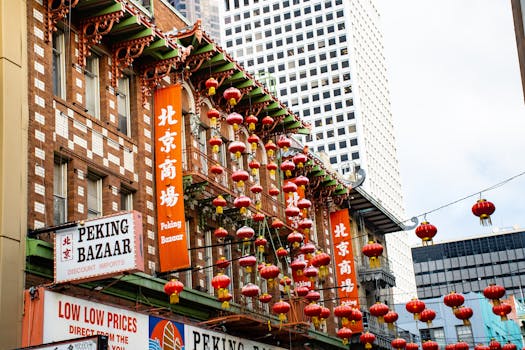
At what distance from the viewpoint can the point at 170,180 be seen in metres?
27.5

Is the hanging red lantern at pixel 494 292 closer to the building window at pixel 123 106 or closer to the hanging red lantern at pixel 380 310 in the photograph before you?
the hanging red lantern at pixel 380 310

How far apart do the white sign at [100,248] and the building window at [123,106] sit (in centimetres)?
691

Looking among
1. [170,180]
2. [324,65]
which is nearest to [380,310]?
[170,180]

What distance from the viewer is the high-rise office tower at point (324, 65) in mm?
129750

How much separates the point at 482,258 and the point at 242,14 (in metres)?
62.6

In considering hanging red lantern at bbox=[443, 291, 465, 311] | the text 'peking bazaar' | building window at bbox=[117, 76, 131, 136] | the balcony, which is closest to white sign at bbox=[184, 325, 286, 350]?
the text 'peking bazaar'

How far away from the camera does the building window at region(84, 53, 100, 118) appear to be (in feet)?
85.4

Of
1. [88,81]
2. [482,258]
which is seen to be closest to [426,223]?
[88,81]

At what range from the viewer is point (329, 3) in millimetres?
132125

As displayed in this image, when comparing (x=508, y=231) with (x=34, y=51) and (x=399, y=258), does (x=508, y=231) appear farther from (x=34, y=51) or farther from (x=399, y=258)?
(x=34, y=51)

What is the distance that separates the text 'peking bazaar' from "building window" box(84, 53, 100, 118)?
4cm

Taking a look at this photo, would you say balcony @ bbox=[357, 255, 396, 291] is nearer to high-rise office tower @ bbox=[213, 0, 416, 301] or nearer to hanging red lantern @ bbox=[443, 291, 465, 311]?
hanging red lantern @ bbox=[443, 291, 465, 311]

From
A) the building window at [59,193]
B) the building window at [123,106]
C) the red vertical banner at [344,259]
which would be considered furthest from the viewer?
the red vertical banner at [344,259]

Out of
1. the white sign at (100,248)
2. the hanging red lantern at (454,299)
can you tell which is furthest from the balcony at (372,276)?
the white sign at (100,248)
